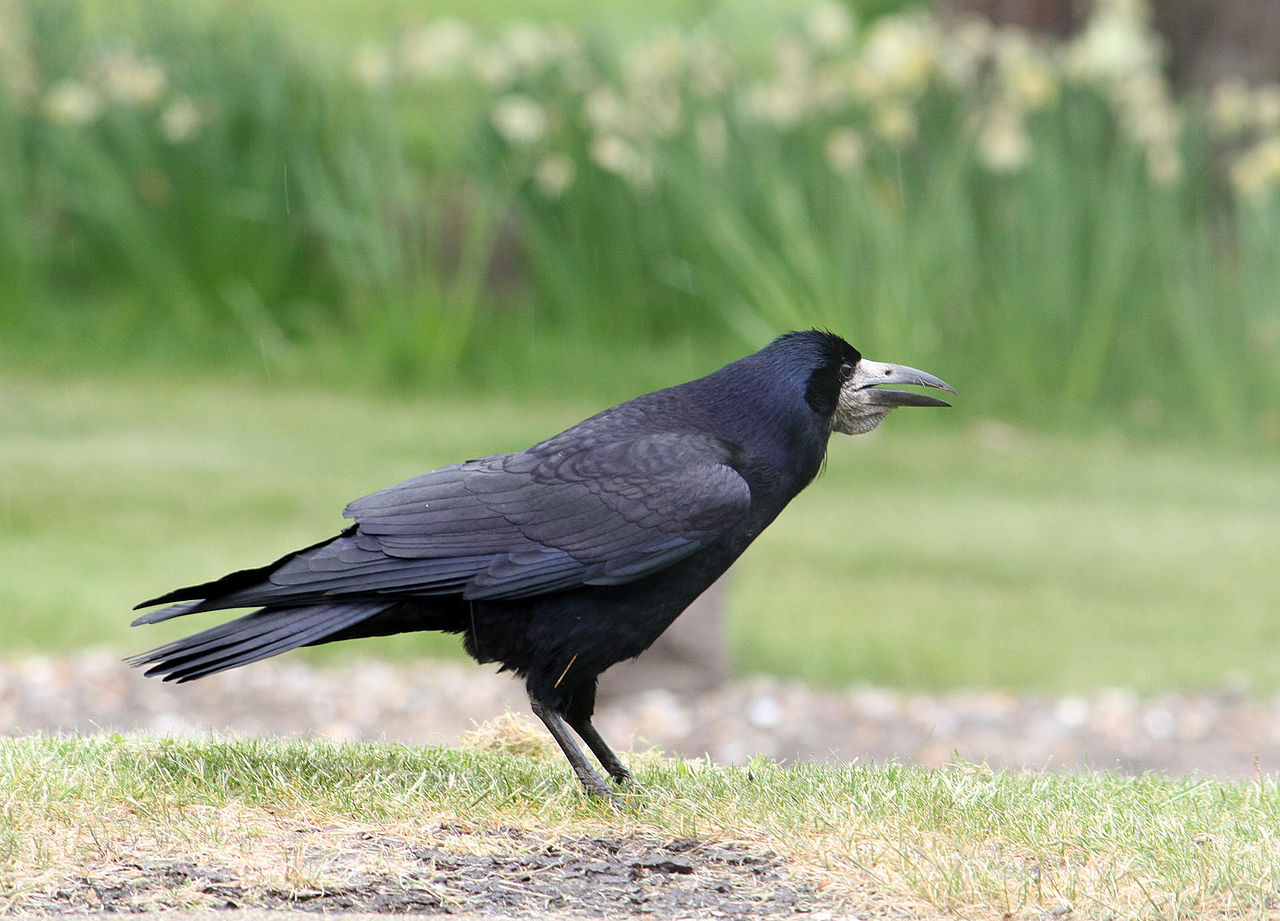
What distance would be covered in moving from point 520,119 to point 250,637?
4819 millimetres

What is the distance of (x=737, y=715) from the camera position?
5.37 meters

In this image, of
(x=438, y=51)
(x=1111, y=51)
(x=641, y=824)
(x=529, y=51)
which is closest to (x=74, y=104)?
(x=438, y=51)

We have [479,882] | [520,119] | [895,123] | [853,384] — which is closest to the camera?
[479,882]

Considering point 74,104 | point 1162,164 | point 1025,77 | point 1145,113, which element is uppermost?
point 74,104

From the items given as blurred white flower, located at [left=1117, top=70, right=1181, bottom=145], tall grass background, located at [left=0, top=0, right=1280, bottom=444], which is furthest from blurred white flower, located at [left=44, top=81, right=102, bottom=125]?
blurred white flower, located at [left=1117, top=70, right=1181, bottom=145]

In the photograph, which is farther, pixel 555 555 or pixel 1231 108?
pixel 1231 108

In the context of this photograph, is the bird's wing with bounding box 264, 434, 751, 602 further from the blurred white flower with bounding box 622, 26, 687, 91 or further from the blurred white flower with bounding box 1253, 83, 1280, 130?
the blurred white flower with bounding box 1253, 83, 1280, 130

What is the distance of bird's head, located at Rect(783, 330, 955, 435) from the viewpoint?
322 centimetres

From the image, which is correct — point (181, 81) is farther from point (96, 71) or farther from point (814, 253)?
point (814, 253)

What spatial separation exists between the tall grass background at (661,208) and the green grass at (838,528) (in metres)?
0.45

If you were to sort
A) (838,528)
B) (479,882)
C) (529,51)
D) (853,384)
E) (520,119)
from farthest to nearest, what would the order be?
1. (529,51)
2. (520,119)
3. (838,528)
4. (853,384)
5. (479,882)

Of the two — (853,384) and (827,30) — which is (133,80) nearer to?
→ (827,30)

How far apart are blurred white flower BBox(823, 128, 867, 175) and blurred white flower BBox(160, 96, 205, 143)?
11.2 feet

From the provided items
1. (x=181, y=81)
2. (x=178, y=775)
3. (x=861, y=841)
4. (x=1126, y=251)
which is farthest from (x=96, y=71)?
(x=861, y=841)
